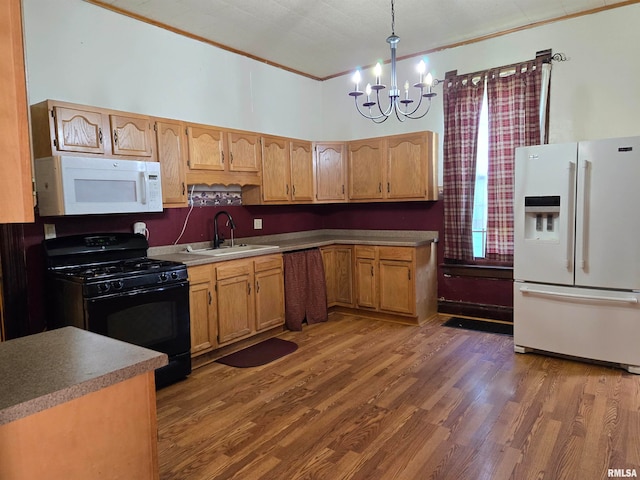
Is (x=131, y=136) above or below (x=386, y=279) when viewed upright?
above

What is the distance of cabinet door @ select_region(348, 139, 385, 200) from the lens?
466 centimetres

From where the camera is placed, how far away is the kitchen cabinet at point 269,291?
3.86m

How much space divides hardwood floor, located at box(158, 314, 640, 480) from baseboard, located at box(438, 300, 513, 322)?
697mm

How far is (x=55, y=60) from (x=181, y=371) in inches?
96.6

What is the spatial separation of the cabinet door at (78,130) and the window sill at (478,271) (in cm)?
350

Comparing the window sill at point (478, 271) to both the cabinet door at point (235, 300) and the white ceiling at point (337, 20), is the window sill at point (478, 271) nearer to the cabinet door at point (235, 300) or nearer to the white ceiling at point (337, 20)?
the cabinet door at point (235, 300)

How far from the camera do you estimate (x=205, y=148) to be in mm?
3613

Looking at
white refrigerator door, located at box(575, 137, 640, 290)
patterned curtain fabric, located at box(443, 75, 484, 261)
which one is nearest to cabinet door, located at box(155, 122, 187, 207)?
patterned curtain fabric, located at box(443, 75, 484, 261)

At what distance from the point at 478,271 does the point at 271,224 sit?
231 cm

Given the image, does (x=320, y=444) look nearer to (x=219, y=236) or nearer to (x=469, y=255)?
(x=219, y=236)

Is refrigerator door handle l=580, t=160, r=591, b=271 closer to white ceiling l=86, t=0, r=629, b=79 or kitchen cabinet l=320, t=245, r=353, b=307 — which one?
white ceiling l=86, t=0, r=629, b=79

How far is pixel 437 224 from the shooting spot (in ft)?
15.2

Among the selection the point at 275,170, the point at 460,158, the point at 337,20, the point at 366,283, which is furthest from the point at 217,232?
the point at 460,158

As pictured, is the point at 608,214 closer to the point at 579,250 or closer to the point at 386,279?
the point at 579,250
